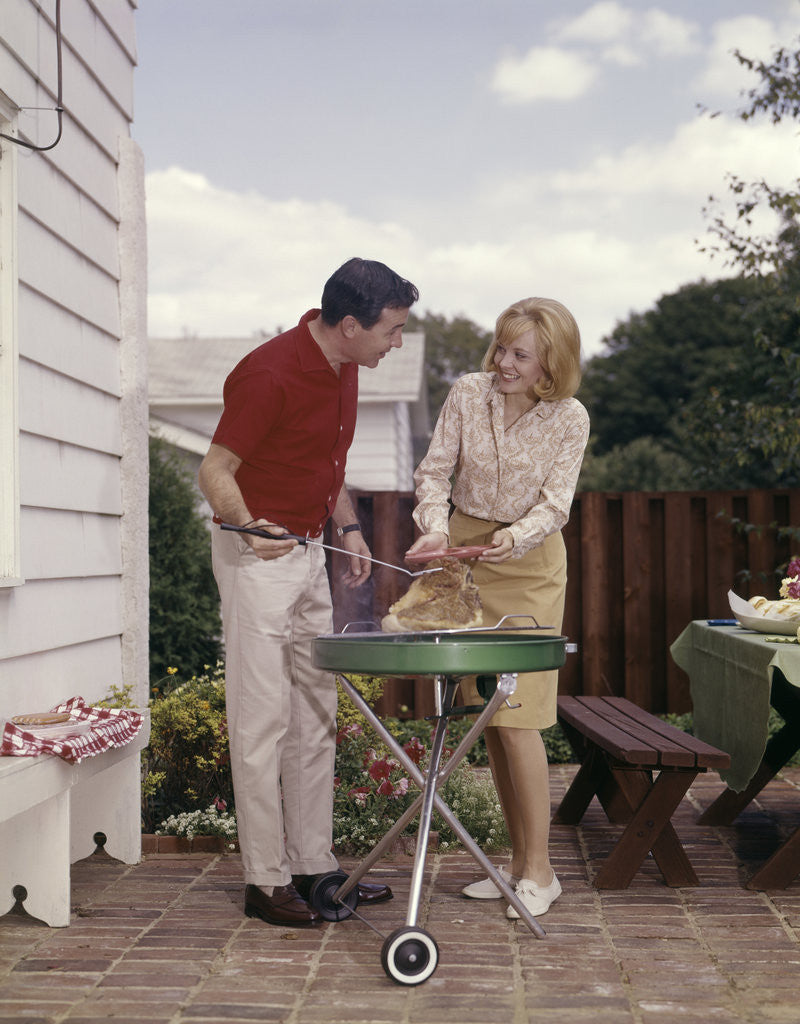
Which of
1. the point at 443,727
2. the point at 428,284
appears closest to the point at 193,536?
the point at 443,727

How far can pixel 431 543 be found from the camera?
12.8ft

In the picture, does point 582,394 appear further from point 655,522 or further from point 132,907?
point 132,907

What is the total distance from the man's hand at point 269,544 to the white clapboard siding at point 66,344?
3.50 ft

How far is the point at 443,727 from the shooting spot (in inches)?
147

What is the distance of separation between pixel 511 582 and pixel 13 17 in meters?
2.55

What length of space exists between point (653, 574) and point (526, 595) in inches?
180

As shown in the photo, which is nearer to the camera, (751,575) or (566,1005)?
(566,1005)

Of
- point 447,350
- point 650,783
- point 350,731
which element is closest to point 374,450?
point 350,731

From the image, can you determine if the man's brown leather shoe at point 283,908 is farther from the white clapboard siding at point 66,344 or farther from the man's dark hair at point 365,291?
the white clapboard siding at point 66,344

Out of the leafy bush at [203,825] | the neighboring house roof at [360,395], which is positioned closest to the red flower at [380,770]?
the leafy bush at [203,825]

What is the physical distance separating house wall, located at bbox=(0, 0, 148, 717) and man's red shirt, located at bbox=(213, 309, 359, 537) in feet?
2.64

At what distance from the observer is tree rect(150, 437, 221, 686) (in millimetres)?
8188

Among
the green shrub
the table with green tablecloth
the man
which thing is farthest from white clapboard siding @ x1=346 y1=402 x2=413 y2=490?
the man

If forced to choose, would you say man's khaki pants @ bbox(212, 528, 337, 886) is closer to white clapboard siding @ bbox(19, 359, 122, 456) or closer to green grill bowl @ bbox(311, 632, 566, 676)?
green grill bowl @ bbox(311, 632, 566, 676)
